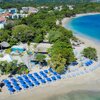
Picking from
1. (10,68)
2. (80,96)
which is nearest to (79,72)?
(80,96)

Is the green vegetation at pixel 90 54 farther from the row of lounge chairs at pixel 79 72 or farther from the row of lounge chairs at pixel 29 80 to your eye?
the row of lounge chairs at pixel 29 80

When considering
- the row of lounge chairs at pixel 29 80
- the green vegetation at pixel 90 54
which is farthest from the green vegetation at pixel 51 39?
the row of lounge chairs at pixel 29 80

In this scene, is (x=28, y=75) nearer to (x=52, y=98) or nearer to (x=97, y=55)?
(x=52, y=98)

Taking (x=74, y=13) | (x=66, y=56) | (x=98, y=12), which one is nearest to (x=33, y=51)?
(x=66, y=56)

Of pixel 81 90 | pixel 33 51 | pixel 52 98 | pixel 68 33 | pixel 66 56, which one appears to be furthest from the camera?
pixel 68 33

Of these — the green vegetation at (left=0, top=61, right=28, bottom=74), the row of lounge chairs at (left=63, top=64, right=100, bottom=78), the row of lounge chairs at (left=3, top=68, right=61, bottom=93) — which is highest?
the green vegetation at (left=0, top=61, right=28, bottom=74)

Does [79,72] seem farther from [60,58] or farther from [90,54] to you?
[90,54]

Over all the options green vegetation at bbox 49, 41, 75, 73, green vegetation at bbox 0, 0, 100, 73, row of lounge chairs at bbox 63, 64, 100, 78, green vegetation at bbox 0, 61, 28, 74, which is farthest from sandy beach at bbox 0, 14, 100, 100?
green vegetation at bbox 0, 61, 28, 74

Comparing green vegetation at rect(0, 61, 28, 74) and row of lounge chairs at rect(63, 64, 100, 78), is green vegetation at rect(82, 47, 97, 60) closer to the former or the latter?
row of lounge chairs at rect(63, 64, 100, 78)
